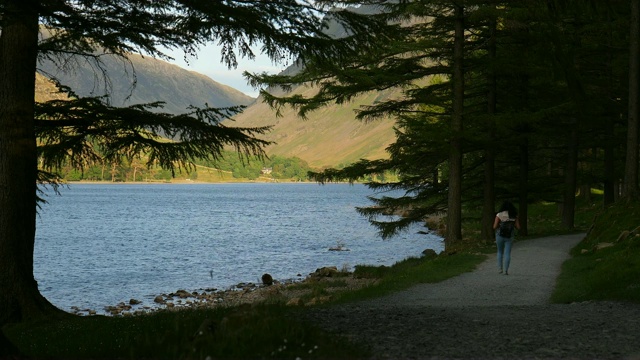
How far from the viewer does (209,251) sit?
4594 centimetres

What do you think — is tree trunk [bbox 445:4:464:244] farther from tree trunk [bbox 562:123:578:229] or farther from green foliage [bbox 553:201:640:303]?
tree trunk [bbox 562:123:578:229]

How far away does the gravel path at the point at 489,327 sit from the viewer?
294 inches

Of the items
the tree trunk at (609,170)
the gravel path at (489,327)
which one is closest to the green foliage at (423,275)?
the gravel path at (489,327)

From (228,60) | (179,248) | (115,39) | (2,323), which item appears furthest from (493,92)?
Answer: (179,248)

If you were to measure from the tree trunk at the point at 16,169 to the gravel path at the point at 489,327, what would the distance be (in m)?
5.98

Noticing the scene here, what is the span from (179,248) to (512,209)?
115 ft

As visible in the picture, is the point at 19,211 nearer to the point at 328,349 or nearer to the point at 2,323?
the point at 2,323

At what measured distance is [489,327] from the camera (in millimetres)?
9039

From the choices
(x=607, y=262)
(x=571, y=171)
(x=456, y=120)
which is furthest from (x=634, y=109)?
(x=571, y=171)

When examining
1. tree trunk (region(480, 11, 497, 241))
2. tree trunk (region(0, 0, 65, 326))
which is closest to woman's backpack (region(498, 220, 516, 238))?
tree trunk (region(480, 11, 497, 241))

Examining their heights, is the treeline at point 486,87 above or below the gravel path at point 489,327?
above

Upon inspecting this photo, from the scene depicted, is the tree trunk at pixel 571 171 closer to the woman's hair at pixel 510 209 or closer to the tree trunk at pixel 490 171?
the tree trunk at pixel 490 171

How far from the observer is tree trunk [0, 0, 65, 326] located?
38.2 ft

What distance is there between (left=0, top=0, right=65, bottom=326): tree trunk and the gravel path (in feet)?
19.6
